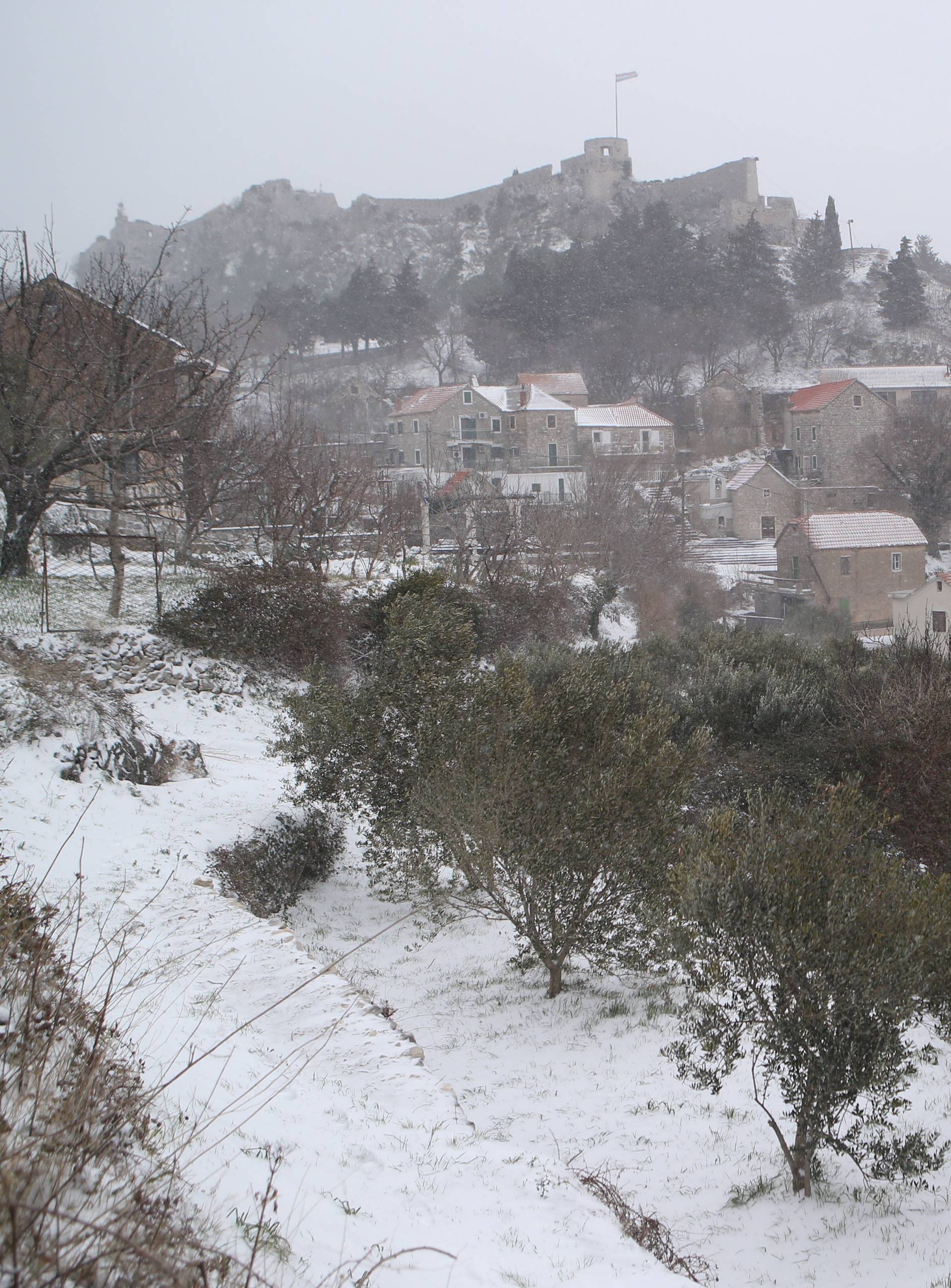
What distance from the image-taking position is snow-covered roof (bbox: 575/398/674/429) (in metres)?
52.3

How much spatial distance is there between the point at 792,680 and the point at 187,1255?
14.2 metres

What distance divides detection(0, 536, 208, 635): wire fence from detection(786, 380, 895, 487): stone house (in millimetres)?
39796

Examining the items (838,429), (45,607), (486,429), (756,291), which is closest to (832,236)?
(756,291)

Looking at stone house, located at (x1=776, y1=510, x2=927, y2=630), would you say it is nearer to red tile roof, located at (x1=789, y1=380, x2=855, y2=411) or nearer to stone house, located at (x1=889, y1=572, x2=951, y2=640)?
stone house, located at (x1=889, y1=572, x2=951, y2=640)

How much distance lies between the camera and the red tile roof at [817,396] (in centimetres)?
5191

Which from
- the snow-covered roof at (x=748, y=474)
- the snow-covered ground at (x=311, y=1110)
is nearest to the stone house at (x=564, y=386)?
the snow-covered roof at (x=748, y=474)

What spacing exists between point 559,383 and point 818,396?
14.6m

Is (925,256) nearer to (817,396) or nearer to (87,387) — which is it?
(817,396)

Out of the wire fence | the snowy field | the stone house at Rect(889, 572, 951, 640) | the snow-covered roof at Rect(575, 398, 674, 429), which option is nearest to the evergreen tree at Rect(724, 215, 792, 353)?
the snow-covered roof at Rect(575, 398, 674, 429)

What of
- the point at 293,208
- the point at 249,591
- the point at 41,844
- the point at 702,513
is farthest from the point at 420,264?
the point at 41,844

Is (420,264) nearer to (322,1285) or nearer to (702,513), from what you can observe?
(702,513)

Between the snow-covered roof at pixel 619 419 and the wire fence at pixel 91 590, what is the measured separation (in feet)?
113

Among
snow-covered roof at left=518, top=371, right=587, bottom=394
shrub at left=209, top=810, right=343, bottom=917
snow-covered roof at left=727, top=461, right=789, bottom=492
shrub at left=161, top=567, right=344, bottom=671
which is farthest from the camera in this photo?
snow-covered roof at left=518, top=371, right=587, bottom=394

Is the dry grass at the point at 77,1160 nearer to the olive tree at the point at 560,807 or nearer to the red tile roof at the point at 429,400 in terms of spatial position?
the olive tree at the point at 560,807
